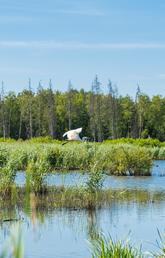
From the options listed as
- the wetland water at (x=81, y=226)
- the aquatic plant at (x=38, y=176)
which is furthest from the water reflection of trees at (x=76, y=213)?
the aquatic plant at (x=38, y=176)

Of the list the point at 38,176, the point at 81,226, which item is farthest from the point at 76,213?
the point at 38,176

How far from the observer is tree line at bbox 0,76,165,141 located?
84.3 meters

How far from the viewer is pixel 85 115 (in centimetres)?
9138

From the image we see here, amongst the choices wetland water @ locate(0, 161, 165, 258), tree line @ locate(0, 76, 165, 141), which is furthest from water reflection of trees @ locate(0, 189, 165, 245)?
tree line @ locate(0, 76, 165, 141)

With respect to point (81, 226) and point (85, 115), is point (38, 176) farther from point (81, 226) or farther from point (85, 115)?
point (85, 115)

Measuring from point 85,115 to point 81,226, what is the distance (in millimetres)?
78147

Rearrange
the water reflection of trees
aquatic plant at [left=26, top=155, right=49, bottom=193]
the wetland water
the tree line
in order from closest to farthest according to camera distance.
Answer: the wetland water, the water reflection of trees, aquatic plant at [left=26, top=155, right=49, bottom=193], the tree line

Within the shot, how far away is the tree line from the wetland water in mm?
66066

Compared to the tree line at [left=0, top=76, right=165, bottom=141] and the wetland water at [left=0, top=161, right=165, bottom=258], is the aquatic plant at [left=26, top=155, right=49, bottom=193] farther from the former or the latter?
the tree line at [left=0, top=76, right=165, bottom=141]

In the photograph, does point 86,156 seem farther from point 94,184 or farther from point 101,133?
point 101,133

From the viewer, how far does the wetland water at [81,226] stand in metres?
10.9

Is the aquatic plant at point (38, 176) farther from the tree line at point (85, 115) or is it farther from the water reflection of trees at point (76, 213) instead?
the tree line at point (85, 115)

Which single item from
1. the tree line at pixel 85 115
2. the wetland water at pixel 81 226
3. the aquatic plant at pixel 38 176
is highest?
the tree line at pixel 85 115

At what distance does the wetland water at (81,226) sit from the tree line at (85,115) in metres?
66.1
